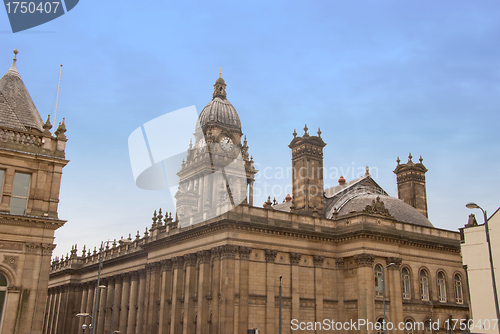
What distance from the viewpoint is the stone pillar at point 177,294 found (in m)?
47.0

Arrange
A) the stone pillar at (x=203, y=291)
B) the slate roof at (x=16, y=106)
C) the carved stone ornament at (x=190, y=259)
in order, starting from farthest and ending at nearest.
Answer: the carved stone ornament at (x=190, y=259) → the stone pillar at (x=203, y=291) → the slate roof at (x=16, y=106)

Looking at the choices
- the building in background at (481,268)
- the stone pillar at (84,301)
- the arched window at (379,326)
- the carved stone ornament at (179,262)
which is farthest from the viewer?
the stone pillar at (84,301)

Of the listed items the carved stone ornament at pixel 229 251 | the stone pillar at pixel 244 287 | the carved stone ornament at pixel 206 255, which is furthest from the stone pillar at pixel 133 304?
the carved stone ornament at pixel 229 251

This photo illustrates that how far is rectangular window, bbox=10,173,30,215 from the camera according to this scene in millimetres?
31281

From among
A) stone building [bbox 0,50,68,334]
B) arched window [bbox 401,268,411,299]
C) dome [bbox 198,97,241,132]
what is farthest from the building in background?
dome [bbox 198,97,241,132]

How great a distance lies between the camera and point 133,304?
58.8 m

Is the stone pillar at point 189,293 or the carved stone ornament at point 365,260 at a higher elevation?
the carved stone ornament at point 365,260

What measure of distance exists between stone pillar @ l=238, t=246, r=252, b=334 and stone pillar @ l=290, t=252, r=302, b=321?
186 inches

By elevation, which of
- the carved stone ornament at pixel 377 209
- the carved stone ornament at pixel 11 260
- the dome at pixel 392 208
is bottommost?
the carved stone ornament at pixel 11 260

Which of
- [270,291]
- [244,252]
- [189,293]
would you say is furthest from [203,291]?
[270,291]

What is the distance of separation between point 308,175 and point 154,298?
68.5ft

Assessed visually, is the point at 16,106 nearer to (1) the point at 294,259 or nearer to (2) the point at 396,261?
(1) the point at 294,259

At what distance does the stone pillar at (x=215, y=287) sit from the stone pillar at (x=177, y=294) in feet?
20.6

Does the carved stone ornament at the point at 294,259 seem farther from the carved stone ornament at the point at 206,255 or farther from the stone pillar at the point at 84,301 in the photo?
the stone pillar at the point at 84,301
